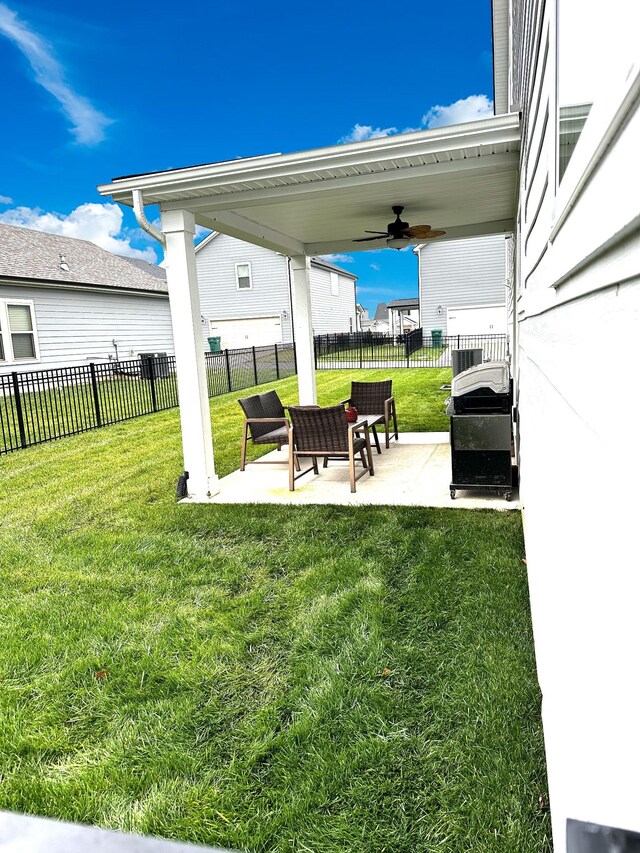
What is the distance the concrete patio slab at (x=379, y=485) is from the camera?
5.28m

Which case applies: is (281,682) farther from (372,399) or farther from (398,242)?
(398,242)

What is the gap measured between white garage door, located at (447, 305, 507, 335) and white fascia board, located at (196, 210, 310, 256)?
701 inches

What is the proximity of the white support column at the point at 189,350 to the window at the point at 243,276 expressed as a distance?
68.5 ft

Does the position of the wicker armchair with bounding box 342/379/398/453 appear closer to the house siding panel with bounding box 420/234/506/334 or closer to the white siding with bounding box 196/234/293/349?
the white siding with bounding box 196/234/293/349

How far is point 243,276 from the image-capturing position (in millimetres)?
25891

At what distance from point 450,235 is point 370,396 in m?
2.91

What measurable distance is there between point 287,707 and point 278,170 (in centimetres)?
412

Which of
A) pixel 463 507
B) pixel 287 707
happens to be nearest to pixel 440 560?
pixel 463 507

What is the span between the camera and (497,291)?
81.1 feet

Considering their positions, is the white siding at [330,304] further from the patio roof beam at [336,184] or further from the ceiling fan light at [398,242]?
the patio roof beam at [336,184]

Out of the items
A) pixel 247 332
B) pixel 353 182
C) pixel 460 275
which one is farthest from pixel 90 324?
pixel 460 275

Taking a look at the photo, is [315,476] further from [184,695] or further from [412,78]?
[412,78]

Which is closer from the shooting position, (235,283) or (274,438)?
(274,438)

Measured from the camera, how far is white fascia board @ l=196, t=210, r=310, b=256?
5.99 m
